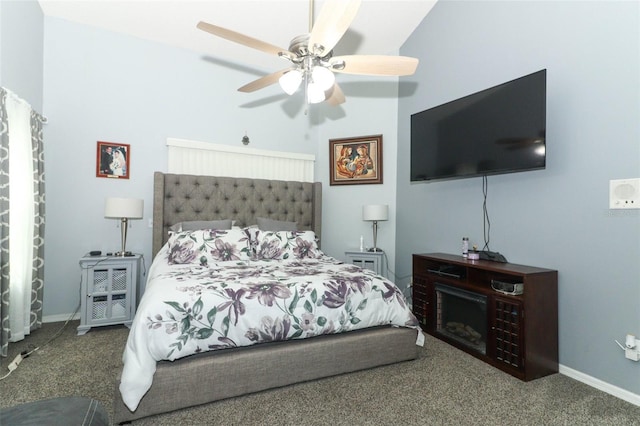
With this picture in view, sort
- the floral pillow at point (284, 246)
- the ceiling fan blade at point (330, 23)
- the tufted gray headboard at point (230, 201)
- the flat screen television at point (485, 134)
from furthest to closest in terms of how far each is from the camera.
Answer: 1. the tufted gray headboard at point (230, 201)
2. the floral pillow at point (284, 246)
3. the flat screen television at point (485, 134)
4. the ceiling fan blade at point (330, 23)

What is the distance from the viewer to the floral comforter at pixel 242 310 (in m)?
1.68

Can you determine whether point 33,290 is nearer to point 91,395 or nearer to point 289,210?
point 91,395

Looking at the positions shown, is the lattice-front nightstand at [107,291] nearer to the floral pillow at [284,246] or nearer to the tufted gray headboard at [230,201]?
the tufted gray headboard at [230,201]

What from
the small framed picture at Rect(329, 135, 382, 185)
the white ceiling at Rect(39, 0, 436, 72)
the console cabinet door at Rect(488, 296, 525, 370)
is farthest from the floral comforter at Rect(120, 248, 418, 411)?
the white ceiling at Rect(39, 0, 436, 72)

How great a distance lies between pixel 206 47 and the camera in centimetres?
376

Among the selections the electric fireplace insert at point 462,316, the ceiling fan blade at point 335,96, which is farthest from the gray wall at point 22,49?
the electric fireplace insert at point 462,316

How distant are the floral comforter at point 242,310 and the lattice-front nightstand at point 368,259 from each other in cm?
144

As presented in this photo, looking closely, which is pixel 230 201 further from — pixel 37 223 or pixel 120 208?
pixel 37 223

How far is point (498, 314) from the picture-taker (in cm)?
233

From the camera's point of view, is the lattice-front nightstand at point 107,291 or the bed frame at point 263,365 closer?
the bed frame at point 263,365

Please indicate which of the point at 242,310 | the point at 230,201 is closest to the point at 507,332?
the point at 242,310

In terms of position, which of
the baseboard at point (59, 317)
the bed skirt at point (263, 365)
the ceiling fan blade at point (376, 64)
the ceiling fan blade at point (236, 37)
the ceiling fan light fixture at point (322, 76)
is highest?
the ceiling fan blade at point (236, 37)

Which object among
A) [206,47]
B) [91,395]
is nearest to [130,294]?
[91,395]

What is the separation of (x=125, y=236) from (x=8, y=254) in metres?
0.89
